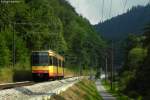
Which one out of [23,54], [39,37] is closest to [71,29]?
[39,37]

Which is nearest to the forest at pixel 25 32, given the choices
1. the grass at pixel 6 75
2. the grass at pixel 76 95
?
the grass at pixel 6 75

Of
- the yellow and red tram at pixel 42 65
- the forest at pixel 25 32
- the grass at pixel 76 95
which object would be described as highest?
the forest at pixel 25 32

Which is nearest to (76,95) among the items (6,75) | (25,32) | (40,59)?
(40,59)

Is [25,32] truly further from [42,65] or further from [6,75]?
[42,65]

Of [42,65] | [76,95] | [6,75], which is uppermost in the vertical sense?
[42,65]

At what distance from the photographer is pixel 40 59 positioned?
56344 millimetres

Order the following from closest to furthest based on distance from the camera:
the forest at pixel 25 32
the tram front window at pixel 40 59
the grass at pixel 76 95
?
1. the grass at pixel 76 95
2. the tram front window at pixel 40 59
3. the forest at pixel 25 32

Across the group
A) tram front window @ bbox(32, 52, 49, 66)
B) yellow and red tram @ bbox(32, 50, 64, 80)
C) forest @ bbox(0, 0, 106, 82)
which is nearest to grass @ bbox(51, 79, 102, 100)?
yellow and red tram @ bbox(32, 50, 64, 80)

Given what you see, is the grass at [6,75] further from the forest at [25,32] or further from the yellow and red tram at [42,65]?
the yellow and red tram at [42,65]

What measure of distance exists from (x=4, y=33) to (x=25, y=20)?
2242cm

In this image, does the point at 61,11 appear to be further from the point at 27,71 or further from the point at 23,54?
the point at 27,71

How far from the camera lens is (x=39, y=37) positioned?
12262 cm

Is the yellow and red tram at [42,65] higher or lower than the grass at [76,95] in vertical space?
higher

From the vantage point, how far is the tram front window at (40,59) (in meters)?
56.3
